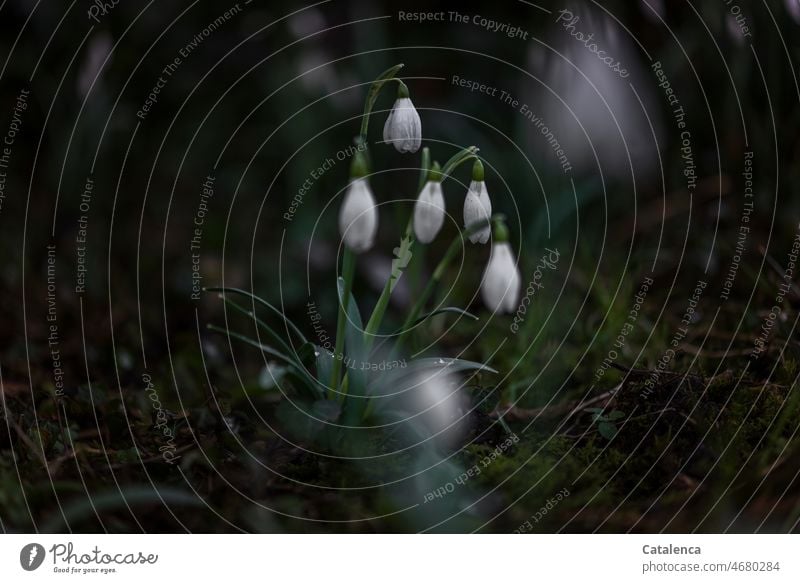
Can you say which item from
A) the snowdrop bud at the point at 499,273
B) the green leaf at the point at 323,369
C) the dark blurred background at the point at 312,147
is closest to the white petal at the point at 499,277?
the snowdrop bud at the point at 499,273

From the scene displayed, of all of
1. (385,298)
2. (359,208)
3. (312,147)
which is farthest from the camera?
(312,147)

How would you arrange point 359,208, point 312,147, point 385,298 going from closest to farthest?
Answer: point 359,208 < point 385,298 < point 312,147

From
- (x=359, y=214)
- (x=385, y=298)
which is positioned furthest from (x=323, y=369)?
(x=359, y=214)

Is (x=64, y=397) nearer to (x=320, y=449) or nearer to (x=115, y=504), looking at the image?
(x=115, y=504)

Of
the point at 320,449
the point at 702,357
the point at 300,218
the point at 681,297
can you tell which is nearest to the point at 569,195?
the point at 681,297

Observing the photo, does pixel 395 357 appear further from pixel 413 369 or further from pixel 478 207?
pixel 478 207

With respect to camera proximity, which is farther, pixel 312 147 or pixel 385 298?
pixel 312 147

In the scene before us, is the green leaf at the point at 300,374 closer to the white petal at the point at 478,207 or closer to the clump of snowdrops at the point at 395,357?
the clump of snowdrops at the point at 395,357
